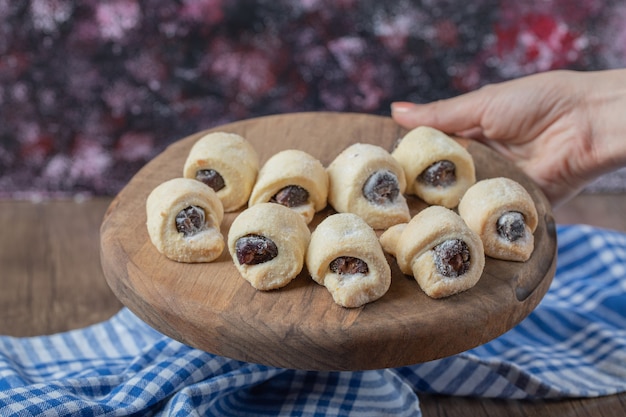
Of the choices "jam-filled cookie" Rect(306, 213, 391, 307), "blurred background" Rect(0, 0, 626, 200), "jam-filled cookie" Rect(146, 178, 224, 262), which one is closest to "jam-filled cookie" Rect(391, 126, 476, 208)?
"jam-filled cookie" Rect(306, 213, 391, 307)

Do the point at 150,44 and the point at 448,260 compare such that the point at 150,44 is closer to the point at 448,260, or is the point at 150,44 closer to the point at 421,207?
the point at 421,207

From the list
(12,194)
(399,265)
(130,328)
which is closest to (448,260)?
(399,265)

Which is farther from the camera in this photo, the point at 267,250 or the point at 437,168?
the point at 437,168

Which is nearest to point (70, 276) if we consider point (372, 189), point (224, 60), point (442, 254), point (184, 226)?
point (224, 60)

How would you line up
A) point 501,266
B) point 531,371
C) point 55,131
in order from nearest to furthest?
point 501,266 → point 531,371 → point 55,131

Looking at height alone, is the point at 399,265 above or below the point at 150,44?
below

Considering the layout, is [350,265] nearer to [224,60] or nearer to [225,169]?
[225,169]

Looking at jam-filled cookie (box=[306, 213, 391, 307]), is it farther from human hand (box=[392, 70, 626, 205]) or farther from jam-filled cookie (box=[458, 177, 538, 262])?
human hand (box=[392, 70, 626, 205])
